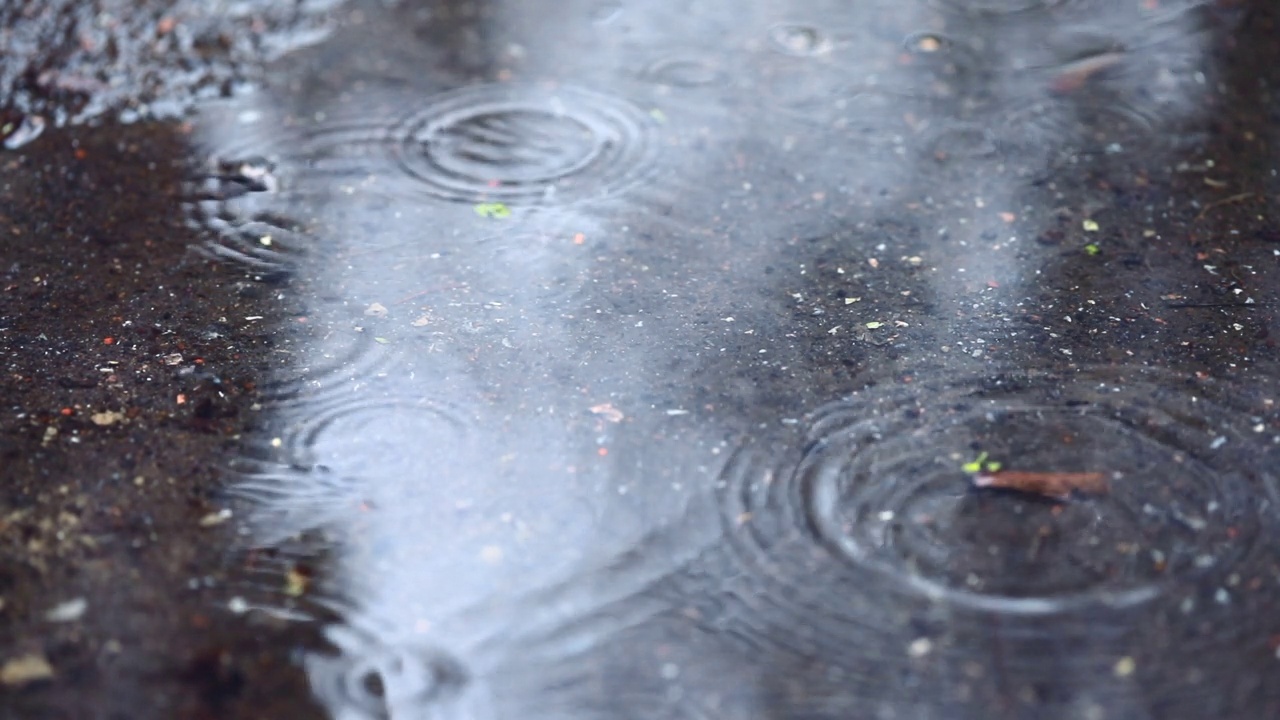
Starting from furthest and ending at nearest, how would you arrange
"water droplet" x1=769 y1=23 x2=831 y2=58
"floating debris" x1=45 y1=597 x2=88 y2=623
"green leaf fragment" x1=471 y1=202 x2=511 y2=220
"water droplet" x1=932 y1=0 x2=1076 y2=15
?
"water droplet" x1=932 y1=0 x2=1076 y2=15 → "water droplet" x1=769 y1=23 x2=831 y2=58 → "green leaf fragment" x1=471 y1=202 x2=511 y2=220 → "floating debris" x1=45 y1=597 x2=88 y2=623

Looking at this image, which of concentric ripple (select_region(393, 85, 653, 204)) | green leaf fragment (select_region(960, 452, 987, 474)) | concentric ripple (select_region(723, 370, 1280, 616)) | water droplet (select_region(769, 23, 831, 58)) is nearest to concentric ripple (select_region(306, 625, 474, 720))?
Answer: concentric ripple (select_region(723, 370, 1280, 616))

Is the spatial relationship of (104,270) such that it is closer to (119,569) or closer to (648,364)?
(119,569)

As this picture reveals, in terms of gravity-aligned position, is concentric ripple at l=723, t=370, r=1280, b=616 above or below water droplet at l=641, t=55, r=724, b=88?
below

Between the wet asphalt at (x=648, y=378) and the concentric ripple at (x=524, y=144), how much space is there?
0.01 metres

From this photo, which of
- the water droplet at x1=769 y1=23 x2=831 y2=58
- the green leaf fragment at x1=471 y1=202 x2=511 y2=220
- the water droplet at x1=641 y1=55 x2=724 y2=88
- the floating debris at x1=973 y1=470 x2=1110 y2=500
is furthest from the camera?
the water droplet at x1=769 y1=23 x2=831 y2=58

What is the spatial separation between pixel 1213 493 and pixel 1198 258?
32.8 inches

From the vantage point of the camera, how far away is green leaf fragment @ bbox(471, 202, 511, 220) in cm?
297

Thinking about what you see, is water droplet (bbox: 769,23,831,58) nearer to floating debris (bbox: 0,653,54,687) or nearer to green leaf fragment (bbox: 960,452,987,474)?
green leaf fragment (bbox: 960,452,987,474)

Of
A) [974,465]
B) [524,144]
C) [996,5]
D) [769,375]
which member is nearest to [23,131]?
[524,144]

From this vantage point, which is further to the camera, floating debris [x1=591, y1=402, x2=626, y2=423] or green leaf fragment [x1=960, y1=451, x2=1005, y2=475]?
floating debris [x1=591, y1=402, x2=626, y2=423]

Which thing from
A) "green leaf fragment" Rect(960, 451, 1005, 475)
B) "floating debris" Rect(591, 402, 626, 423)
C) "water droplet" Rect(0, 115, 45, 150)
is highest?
"water droplet" Rect(0, 115, 45, 150)

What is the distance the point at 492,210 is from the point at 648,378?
0.81 meters

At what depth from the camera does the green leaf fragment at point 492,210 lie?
2.97 m

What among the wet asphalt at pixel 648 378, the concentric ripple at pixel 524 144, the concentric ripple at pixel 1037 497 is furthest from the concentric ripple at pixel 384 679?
the concentric ripple at pixel 524 144
